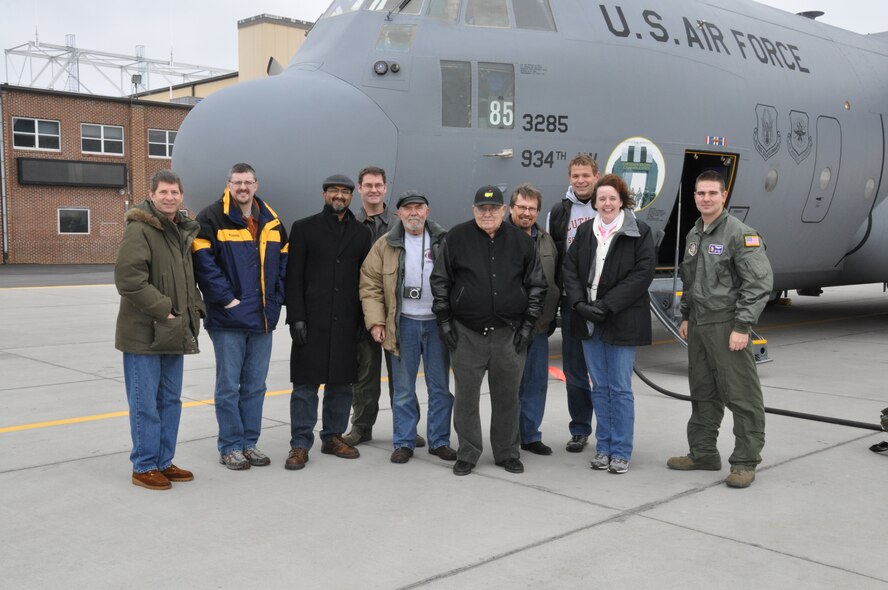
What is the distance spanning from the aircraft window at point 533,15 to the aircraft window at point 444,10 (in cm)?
62

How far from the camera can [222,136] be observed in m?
7.55

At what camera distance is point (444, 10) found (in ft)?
27.9

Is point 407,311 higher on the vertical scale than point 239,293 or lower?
lower

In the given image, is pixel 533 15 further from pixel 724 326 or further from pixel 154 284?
pixel 154 284

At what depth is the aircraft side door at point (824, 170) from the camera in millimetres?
11375

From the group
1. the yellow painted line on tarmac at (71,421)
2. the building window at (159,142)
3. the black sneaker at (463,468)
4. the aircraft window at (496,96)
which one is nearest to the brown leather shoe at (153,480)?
the black sneaker at (463,468)

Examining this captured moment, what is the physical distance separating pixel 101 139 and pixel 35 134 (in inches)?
109

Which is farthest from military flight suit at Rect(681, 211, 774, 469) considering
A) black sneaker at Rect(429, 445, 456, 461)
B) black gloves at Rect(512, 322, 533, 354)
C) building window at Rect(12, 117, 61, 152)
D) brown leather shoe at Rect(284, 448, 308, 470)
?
building window at Rect(12, 117, 61, 152)

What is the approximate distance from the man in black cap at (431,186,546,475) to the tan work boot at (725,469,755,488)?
1.32 meters

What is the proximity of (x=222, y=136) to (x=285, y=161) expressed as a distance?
0.58 meters

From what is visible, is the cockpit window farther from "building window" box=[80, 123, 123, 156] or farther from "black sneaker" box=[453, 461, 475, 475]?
"building window" box=[80, 123, 123, 156]

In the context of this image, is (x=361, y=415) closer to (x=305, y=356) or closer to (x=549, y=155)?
(x=305, y=356)

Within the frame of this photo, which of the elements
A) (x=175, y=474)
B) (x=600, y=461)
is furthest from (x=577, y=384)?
(x=175, y=474)

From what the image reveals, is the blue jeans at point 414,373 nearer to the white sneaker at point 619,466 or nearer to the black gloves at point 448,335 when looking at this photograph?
the black gloves at point 448,335
